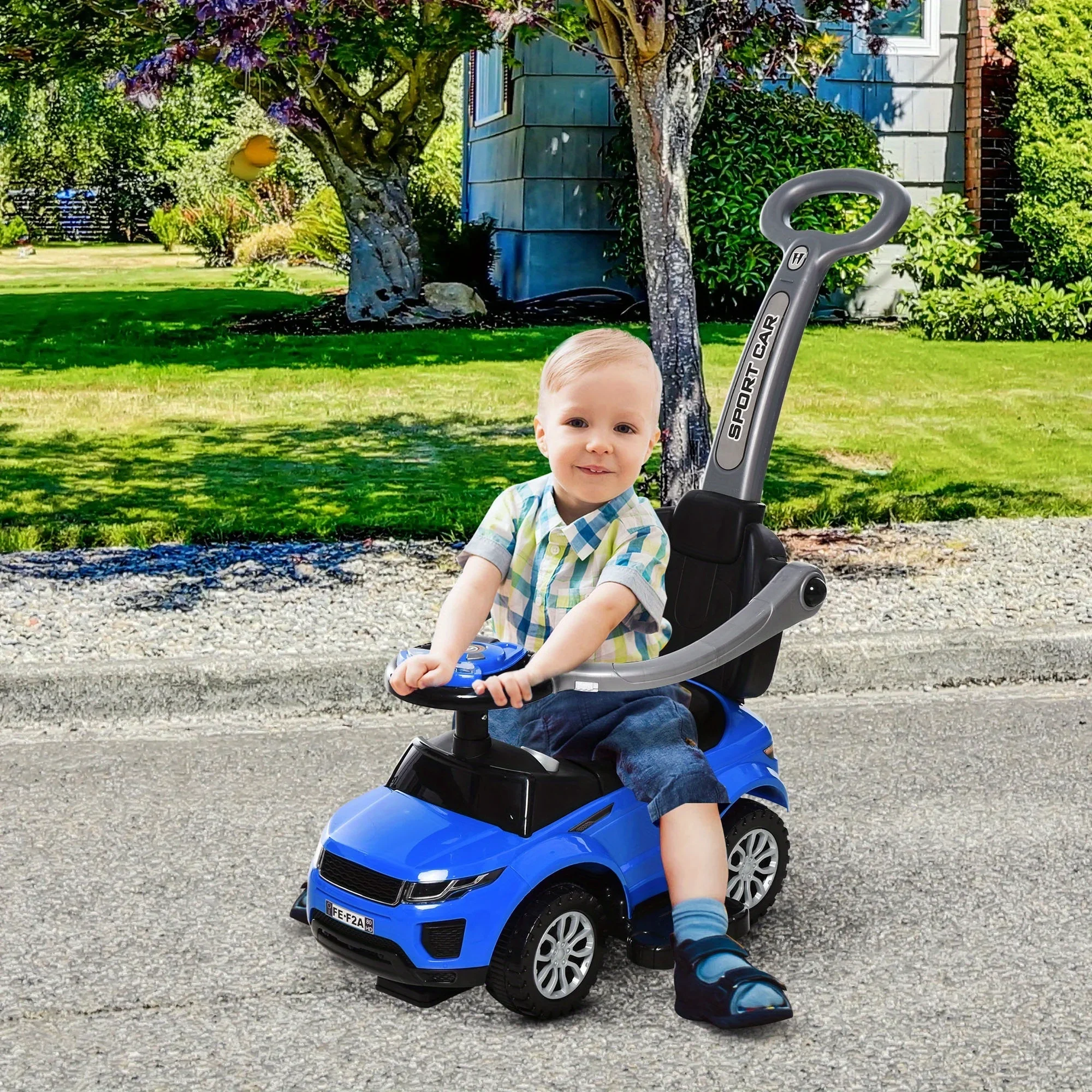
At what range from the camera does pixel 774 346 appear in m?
3.66

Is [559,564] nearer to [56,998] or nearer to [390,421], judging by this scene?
[56,998]

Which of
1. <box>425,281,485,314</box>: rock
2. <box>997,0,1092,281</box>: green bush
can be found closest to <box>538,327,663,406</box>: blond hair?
<box>425,281,485,314</box>: rock

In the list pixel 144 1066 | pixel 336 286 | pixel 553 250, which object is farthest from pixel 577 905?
pixel 336 286

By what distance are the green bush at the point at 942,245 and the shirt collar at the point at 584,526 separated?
12.9 m

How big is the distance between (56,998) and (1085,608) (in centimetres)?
424

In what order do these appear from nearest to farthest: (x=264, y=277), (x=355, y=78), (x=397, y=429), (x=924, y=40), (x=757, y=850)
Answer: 1. (x=757, y=850)
2. (x=397, y=429)
3. (x=355, y=78)
4. (x=264, y=277)
5. (x=924, y=40)

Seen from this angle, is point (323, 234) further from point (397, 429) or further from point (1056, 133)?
point (397, 429)

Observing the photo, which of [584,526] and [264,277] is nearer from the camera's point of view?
[584,526]

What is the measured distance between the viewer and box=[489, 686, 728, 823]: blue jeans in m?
3.16

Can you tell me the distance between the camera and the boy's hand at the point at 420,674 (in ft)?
9.80

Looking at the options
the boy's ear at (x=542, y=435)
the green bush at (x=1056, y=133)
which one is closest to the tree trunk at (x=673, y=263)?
the boy's ear at (x=542, y=435)

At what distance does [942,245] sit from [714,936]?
44.1 ft

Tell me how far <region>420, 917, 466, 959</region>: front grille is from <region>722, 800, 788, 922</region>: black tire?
67 cm

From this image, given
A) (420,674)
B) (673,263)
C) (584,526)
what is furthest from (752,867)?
(673,263)
